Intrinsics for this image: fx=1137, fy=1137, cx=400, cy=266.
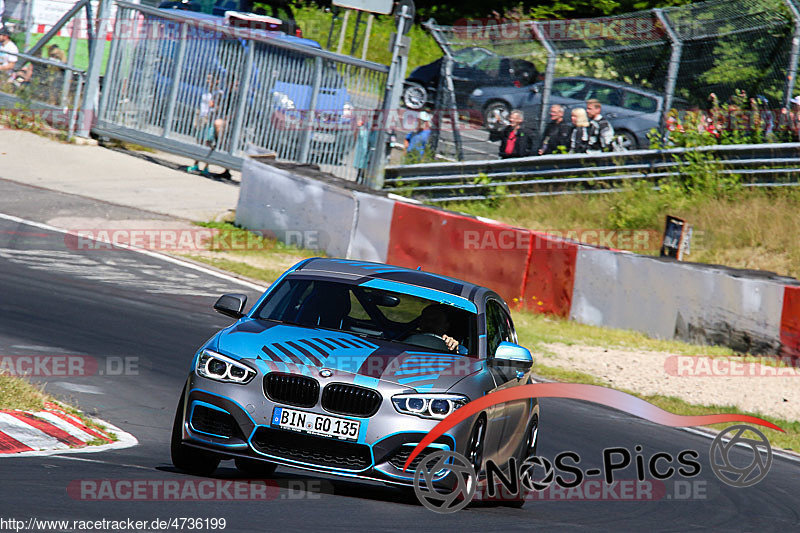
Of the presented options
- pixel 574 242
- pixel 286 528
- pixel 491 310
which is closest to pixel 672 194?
pixel 574 242

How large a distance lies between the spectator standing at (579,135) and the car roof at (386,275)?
12.9 metres

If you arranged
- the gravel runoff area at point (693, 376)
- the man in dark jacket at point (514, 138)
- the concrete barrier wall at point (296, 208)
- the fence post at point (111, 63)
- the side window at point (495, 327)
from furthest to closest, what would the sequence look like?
the fence post at point (111, 63) < the man in dark jacket at point (514, 138) < the concrete barrier wall at point (296, 208) < the gravel runoff area at point (693, 376) < the side window at point (495, 327)

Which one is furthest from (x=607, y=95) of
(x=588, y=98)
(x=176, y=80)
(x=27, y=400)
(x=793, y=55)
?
(x=27, y=400)

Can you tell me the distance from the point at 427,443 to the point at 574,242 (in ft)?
33.8

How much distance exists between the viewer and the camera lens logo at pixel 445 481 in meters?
6.51

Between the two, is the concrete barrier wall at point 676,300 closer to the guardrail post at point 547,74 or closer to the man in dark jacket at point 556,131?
the man in dark jacket at point 556,131

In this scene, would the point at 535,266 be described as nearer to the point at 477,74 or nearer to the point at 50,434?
the point at 477,74

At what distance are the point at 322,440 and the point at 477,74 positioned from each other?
16.2 meters

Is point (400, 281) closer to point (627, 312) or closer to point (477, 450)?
point (477, 450)

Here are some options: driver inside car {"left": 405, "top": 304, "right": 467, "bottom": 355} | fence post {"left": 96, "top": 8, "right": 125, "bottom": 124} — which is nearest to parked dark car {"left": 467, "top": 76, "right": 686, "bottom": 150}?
fence post {"left": 96, "top": 8, "right": 125, "bottom": 124}

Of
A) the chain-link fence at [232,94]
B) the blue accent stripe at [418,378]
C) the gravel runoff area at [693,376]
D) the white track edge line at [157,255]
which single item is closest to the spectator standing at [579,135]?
the chain-link fence at [232,94]

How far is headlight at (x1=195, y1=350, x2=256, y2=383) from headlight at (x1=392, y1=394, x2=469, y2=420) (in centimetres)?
88

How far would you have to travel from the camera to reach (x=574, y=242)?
16422 millimetres

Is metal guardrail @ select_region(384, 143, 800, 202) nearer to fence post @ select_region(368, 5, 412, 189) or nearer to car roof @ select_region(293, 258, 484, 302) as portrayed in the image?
fence post @ select_region(368, 5, 412, 189)
